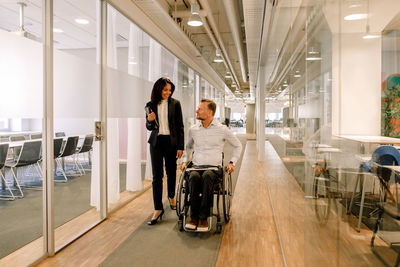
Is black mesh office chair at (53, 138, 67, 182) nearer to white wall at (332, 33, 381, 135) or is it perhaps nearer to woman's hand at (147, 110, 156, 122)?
woman's hand at (147, 110, 156, 122)

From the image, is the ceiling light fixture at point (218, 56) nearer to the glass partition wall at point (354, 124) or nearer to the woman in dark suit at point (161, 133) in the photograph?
the woman in dark suit at point (161, 133)

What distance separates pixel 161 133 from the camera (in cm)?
337

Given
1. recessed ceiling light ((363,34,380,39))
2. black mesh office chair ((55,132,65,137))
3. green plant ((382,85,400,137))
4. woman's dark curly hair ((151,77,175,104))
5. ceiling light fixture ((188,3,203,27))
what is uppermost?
ceiling light fixture ((188,3,203,27))

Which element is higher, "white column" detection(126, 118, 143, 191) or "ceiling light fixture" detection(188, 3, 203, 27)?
"ceiling light fixture" detection(188, 3, 203, 27)

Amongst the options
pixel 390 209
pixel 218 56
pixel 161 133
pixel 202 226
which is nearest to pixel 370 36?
pixel 390 209

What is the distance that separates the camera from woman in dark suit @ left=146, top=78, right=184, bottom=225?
3.31 metres

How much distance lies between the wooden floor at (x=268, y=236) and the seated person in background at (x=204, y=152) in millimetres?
412

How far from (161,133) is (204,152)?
0.57 meters

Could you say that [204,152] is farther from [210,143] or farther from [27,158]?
[27,158]

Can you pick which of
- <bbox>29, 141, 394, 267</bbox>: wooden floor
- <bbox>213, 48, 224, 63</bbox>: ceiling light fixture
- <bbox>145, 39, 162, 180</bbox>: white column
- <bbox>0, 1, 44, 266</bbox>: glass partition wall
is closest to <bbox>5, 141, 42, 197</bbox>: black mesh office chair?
<bbox>0, 1, 44, 266</bbox>: glass partition wall

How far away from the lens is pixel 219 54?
296 inches

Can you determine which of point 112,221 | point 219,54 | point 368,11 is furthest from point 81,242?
point 219,54

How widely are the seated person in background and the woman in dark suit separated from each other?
21 centimetres

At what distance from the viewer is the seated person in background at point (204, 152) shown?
2.96m
